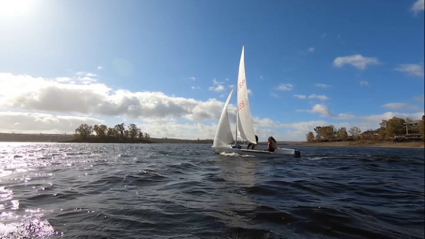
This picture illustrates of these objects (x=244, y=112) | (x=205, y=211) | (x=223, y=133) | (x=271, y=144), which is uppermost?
(x=244, y=112)

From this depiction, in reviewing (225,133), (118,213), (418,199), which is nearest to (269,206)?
(118,213)

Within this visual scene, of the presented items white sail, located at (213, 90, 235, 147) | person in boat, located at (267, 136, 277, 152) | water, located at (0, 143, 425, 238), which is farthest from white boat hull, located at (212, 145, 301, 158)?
water, located at (0, 143, 425, 238)

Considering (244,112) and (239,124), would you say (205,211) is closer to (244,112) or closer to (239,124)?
(244,112)

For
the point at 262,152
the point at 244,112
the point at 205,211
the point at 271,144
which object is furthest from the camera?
the point at 244,112

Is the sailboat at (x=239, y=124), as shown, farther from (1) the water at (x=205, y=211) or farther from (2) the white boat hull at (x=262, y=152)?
(1) the water at (x=205, y=211)

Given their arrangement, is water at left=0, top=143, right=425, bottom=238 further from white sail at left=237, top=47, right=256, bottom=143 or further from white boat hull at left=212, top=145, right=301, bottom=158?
white sail at left=237, top=47, right=256, bottom=143

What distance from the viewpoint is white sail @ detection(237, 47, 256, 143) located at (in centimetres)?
3644

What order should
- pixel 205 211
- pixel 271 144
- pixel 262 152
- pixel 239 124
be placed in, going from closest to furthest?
pixel 205 211 < pixel 262 152 < pixel 271 144 < pixel 239 124

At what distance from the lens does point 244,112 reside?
37.5 m

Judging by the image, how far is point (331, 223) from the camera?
6.59m

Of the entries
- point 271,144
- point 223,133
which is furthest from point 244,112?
point 271,144

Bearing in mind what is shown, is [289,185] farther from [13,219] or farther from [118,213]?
[13,219]

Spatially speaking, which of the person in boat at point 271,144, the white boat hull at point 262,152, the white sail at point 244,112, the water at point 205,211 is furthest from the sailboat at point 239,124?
the water at point 205,211

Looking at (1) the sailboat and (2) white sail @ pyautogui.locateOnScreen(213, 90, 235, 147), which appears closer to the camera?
(1) the sailboat
